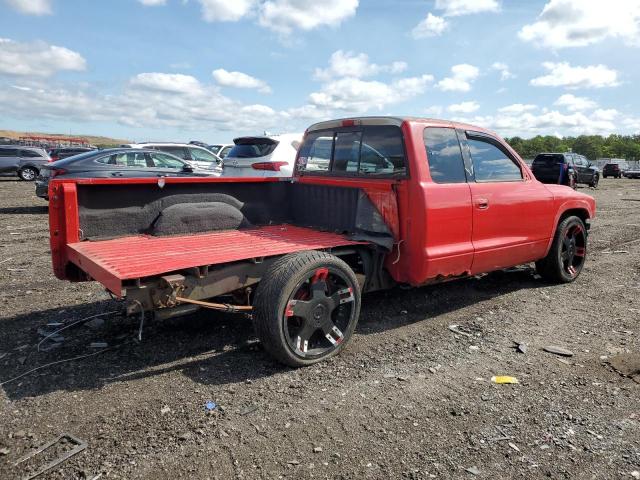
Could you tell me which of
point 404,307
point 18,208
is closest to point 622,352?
point 404,307

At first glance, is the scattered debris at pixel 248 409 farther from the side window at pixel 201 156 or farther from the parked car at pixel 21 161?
the parked car at pixel 21 161

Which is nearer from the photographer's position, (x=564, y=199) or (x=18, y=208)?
(x=564, y=199)

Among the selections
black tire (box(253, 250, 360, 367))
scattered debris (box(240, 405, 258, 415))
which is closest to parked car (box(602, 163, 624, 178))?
black tire (box(253, 250, 360, 367))

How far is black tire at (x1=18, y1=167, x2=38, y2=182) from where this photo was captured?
23.9 m

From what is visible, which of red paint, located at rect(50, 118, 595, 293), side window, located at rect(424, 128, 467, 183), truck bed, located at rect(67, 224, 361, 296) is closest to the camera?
truck bed, located at rect(67, 224, 361, 296)

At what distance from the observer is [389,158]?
15.3ft

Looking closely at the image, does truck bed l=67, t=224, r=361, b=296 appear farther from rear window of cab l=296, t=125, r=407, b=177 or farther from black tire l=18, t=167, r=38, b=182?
black tire l=18, t=167, r=38, b=182

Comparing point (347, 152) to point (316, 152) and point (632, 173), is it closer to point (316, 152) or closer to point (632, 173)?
point (316, 152)

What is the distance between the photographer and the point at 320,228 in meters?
5.27

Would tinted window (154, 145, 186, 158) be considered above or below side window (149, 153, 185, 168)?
above

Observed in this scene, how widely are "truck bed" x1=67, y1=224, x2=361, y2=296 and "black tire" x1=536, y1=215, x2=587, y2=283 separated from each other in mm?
2922

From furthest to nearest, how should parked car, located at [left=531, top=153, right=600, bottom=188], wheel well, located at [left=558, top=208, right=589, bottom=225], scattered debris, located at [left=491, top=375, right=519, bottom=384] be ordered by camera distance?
1. parked car, located at [left=531, top=153, right=600, bottom=188]
2. wheel well, located at [left=558, top=208, right=589, bottom=225]
3. scattered debris, located at [left=491, top=375, right=519, bottom=384]

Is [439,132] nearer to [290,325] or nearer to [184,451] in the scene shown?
[290,325]

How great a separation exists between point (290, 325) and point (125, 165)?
8748 millimetres
